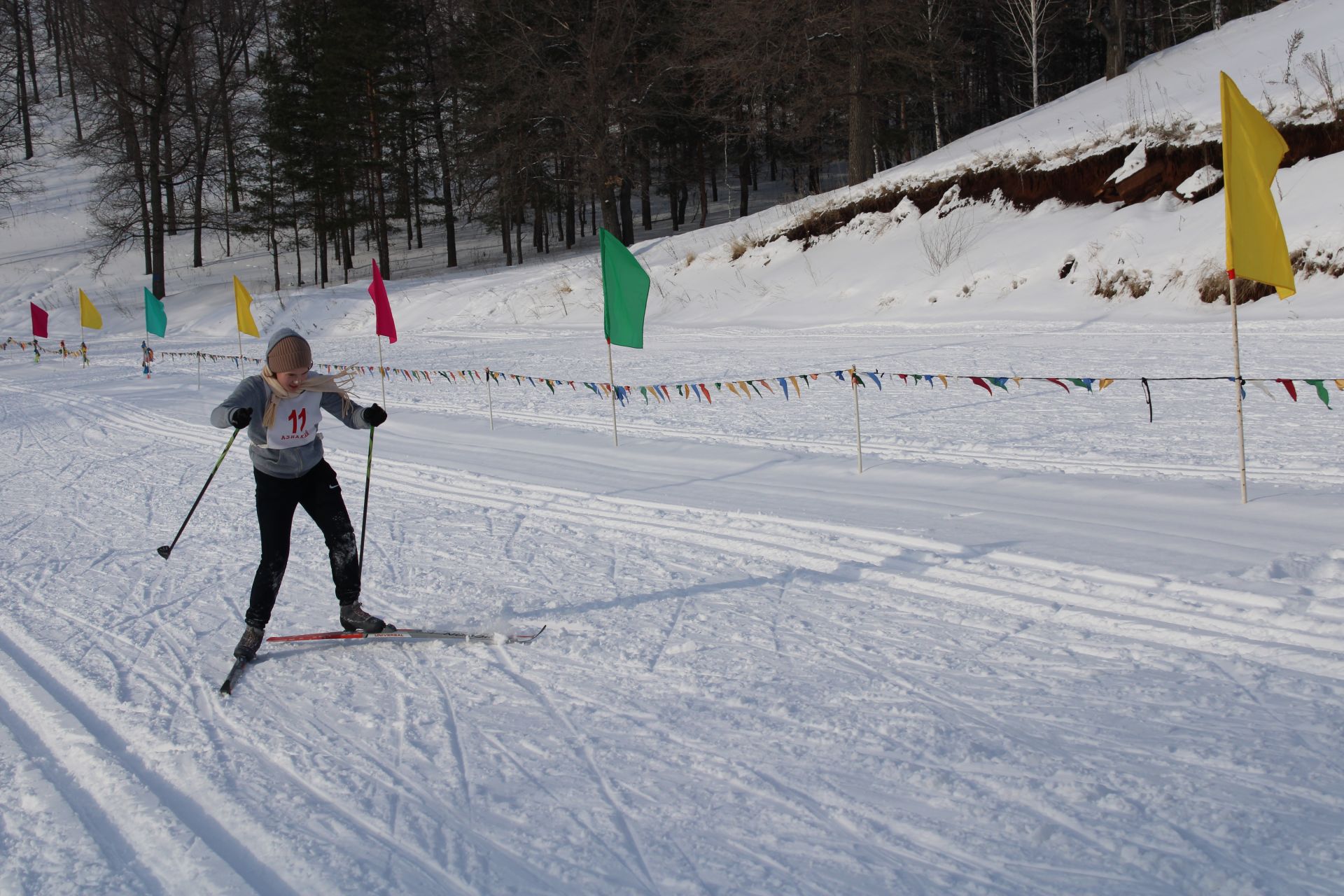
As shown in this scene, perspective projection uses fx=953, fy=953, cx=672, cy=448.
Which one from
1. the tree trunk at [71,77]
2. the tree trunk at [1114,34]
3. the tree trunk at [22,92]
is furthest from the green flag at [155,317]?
the tree trunk at [22,92]

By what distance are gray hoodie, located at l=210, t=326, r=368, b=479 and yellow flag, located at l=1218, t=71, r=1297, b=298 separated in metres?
6.16

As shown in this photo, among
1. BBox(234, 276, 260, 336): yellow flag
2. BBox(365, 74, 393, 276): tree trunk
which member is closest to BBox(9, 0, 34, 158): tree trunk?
BBox(365, 74, 393, 276): tree trunk

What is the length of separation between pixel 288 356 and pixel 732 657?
2.91m

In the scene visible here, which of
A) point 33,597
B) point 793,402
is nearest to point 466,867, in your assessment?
point 33,597

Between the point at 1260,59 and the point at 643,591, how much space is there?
23.7m

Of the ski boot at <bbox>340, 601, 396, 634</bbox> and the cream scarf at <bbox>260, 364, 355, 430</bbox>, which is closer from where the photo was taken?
the cream scarf at <bbox>260, 364, 355, 430</bbox>

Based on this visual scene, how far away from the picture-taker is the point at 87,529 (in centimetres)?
888

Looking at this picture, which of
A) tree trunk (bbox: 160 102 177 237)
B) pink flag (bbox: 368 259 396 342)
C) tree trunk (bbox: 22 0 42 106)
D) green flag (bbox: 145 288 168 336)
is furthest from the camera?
tree trunk (bbox: 22 0 42 106)

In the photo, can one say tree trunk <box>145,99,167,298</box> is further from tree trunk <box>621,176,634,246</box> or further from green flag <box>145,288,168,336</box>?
tree trunk <box>621,176,634,246</box>

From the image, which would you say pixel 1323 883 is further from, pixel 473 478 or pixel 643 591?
pixel 473 478

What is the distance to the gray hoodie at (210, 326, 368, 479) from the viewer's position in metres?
5.11

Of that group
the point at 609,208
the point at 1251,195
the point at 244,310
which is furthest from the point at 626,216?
the point at 1251,195

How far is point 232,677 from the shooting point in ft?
16.6

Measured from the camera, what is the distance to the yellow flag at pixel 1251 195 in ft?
22.6
